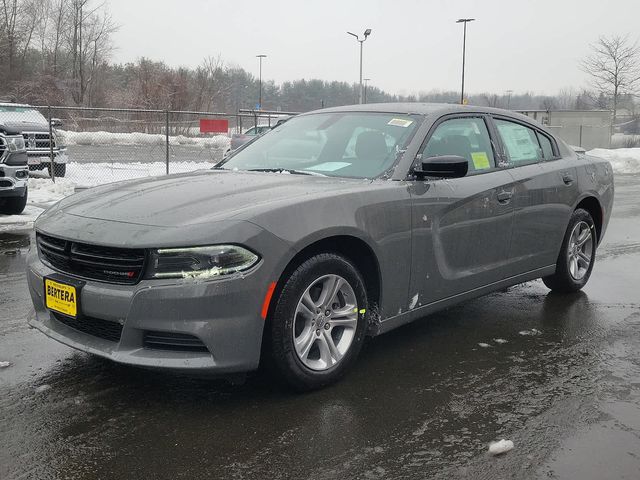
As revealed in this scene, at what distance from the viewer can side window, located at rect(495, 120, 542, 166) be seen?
16.4 feet

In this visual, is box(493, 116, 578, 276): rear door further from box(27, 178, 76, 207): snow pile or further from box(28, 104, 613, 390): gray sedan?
box(27, 178, 76, 207): snow pile

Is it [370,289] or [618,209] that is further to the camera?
[618,209]

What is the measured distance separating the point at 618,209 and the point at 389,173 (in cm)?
921

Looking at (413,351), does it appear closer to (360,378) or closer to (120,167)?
(360,378)

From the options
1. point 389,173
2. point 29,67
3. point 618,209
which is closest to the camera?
point 389,173

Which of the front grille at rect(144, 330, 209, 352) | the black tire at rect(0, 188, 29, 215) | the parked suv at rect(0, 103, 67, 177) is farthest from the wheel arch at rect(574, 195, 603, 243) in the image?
the parked suv at rect(0, 103, 67, 177)

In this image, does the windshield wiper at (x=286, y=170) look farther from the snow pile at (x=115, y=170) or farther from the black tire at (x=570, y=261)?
the snow pile at (x=115, y=170)

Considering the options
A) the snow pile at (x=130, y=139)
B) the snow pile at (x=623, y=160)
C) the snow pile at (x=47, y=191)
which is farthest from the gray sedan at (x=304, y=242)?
the snow pile at (x=623, y=160)

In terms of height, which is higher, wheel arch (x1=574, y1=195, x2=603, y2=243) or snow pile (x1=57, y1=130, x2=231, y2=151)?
snow pile (x1=57, y1=130, x2=231, y2=151)

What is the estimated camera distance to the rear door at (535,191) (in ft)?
16.0

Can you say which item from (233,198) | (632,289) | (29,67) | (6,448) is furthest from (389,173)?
(29,67)

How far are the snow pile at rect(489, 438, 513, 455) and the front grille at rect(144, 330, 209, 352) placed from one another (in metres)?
1.37

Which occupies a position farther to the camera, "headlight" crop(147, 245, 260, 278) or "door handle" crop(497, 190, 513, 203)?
"door handle" crop(497, 190, 513, 203)

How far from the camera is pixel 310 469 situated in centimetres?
275
